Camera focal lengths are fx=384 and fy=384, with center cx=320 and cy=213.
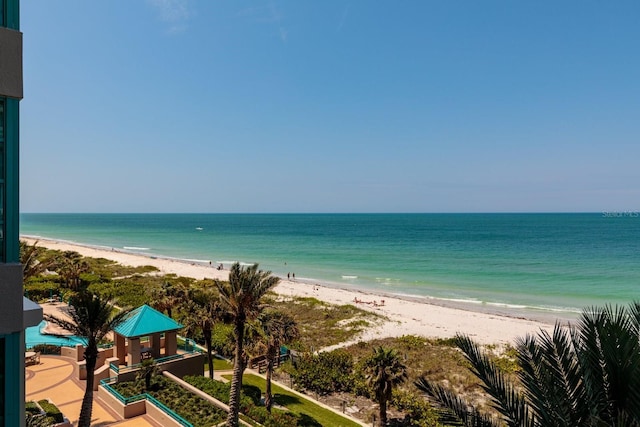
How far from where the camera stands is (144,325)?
18.8 m

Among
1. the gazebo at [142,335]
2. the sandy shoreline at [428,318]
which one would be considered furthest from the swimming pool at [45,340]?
the sandy shoreline at [428,318]

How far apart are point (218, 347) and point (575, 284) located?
48715 millimetres

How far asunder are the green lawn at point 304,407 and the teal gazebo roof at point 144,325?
5054 mm

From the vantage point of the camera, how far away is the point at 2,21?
4.80 meters

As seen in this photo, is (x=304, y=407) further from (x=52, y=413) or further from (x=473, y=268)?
(x=473, y=268)

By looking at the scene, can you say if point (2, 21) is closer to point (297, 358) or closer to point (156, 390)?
point (156, 390)

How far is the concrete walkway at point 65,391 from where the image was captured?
14.8 m

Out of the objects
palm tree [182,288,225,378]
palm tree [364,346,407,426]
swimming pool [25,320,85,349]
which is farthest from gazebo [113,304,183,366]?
palm tree [364,346,407,426]

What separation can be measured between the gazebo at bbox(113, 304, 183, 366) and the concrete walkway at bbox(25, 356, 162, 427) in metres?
2.15

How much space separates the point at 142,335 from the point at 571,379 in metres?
17.8

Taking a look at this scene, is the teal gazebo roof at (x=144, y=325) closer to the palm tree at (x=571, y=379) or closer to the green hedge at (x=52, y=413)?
the green hedge at (x=52, y=413)

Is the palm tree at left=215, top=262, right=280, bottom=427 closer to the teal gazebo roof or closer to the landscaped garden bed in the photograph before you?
the landscaped garden bed

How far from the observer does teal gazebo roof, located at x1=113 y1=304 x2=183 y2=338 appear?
18328 millimetres

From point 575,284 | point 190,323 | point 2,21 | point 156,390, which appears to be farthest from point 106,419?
point 575,284
